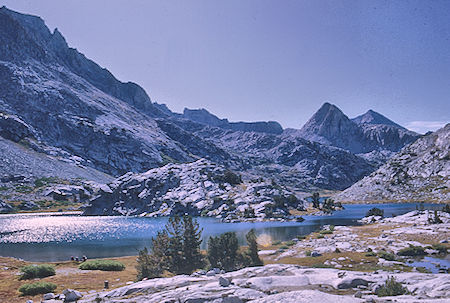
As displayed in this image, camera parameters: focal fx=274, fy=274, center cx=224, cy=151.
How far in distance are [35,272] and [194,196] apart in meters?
127

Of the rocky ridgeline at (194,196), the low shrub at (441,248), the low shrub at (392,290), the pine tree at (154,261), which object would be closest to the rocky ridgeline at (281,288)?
the low shrub at (392,290)

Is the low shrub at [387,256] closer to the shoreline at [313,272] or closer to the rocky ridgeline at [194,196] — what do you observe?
the shoreline at [313,272]

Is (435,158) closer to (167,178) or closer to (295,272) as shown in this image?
(167,178)

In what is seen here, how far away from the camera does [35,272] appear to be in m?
33.7

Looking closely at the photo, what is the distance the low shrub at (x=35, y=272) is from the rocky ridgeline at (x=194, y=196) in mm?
93521

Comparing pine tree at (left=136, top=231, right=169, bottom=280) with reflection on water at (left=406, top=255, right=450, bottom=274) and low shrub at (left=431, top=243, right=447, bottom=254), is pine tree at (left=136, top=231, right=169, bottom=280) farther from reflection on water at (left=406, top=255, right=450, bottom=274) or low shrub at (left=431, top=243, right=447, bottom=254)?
low shrub at (left=431, top=243, right=447, bottom=254)

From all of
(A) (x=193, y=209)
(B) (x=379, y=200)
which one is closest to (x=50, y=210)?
(A) (x=193, y=209)

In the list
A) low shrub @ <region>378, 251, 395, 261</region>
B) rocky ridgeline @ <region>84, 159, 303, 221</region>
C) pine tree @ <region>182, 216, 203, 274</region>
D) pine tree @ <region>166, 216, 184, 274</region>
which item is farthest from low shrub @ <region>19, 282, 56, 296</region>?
rocky ridgeline @ <region>84, 159, 303, 221</region>

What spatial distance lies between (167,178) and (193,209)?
3881 centimetres

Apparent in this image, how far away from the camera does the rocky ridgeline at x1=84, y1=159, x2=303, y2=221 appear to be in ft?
453

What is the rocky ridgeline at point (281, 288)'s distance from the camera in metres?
13.4

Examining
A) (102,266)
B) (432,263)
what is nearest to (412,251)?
(432,263)

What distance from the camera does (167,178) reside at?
18275 cm

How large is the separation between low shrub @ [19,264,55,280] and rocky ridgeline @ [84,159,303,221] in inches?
3682
